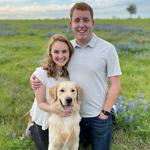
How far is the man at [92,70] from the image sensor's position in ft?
18.7

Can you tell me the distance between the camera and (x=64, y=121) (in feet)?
17.7

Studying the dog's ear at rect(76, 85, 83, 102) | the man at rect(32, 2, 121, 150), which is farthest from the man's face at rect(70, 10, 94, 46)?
the dog's ear at rect(76, 85, 83, 102)

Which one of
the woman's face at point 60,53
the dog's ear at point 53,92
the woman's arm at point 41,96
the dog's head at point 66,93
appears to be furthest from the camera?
the woman's arm at point 41,96

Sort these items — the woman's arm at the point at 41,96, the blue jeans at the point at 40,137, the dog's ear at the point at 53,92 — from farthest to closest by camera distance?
the blue jeans at the point at 40,137
the woman's arm at the point at 41,96
the dog's ear at the point at 53,92

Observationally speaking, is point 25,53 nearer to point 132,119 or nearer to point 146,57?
point 146,57

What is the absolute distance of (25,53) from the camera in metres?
16.0

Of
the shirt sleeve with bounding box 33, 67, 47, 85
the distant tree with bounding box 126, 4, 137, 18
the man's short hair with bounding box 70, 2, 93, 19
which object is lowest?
the distant tree with bounding box 126, 4, 137, 18

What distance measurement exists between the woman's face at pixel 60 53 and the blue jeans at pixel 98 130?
98 centimetres

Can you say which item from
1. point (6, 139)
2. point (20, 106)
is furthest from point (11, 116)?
point (6, 139)

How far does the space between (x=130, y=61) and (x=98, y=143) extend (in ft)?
26.8

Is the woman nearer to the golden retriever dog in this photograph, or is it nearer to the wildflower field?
the golden retriever dog

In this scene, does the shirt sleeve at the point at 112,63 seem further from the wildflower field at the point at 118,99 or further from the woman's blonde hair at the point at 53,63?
the wildflower field at the point at 118,99

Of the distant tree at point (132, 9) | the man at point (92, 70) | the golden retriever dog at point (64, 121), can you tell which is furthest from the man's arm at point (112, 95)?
the distant tree at point (132, 9)

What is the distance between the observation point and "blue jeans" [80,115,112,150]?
19.2 ft
